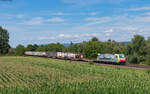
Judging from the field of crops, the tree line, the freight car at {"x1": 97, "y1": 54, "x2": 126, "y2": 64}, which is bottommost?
the field of crops

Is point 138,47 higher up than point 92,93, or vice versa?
point 138,47

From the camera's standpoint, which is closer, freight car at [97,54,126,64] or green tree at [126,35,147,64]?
freight car at [97,54,126,64]

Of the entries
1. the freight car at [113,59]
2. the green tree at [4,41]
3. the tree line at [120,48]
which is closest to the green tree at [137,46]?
the tree line at [120,48]

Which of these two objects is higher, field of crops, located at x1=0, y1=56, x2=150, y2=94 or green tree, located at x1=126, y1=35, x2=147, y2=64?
green tree, located at x1=126, y1=35, x2=147, y2=64

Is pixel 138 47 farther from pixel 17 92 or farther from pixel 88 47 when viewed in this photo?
pixel 17 92

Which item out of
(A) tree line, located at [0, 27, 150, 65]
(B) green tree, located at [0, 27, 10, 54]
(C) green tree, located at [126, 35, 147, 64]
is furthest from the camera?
(B) green tree, located at [0, 27, 10, 54]

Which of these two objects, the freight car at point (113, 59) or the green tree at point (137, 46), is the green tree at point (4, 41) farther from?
the freight car at point (113, 59)

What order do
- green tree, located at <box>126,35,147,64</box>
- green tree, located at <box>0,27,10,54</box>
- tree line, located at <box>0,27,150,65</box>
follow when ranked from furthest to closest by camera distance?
green tree, located at <box>0,27,10,54</box> < green tree, located at <box>126,35,147,64</box> < tree line, located at <box>0,27,150,65</box>

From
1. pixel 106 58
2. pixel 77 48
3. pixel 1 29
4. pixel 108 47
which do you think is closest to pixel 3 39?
pixel 1 29

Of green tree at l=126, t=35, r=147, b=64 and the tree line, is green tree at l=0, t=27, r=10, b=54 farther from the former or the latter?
green tree at l=126, t=35, r=147, b=64

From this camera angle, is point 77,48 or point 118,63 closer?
point 118,63

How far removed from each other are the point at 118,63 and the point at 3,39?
93.7 m

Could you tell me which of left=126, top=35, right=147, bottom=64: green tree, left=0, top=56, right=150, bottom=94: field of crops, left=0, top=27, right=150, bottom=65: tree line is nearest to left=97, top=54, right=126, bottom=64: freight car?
left=0, top=27, right=150, bottom=65: tree line

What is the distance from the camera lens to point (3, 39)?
123000 millimetres
